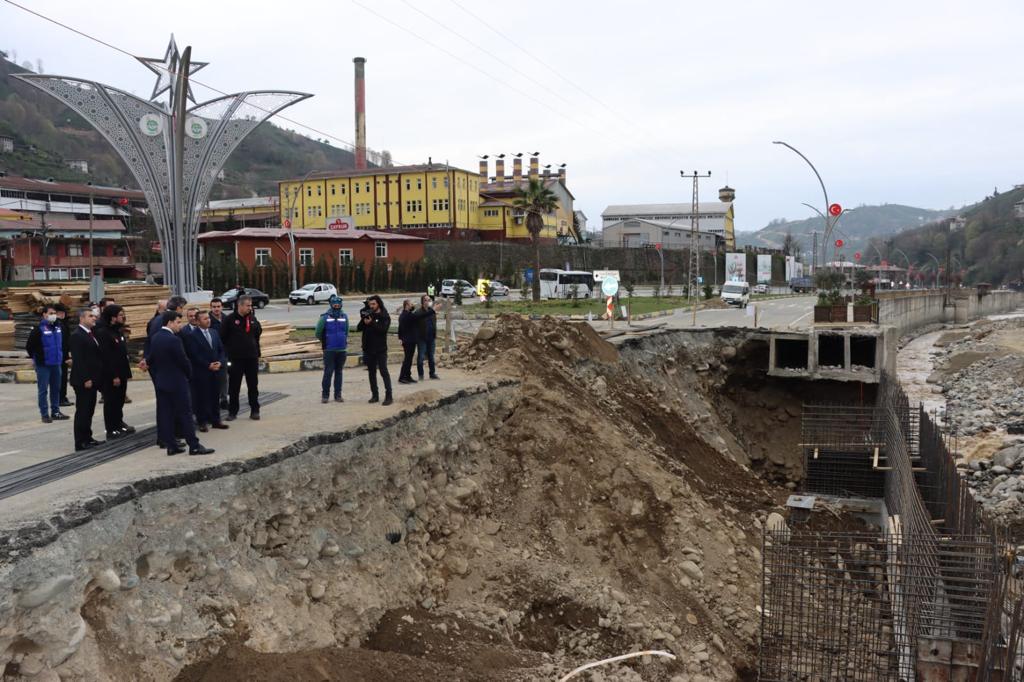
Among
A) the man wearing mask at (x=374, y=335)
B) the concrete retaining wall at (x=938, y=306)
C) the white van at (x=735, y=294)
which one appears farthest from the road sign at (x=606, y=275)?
the man wearing mask at (x=374, y=335)

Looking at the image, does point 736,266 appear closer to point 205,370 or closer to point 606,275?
point 606,275

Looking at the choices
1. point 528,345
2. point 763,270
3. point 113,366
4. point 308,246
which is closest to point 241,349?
point 113,366

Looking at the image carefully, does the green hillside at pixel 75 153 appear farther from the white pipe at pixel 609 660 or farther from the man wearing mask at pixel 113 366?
the white pipe at pixel 609 660

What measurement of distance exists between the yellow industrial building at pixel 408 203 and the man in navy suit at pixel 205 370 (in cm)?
5894

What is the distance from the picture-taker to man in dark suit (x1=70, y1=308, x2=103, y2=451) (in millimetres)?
9477

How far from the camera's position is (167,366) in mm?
8922

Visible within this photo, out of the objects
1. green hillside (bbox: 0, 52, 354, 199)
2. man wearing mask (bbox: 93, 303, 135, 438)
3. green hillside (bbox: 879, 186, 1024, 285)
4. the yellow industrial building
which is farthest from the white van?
green hillside (bbox: 879, 186, 1024, 285)

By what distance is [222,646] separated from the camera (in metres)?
7.37

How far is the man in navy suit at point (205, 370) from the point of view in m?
10.1

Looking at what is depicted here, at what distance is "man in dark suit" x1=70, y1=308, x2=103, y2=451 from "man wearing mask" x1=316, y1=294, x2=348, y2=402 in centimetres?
342

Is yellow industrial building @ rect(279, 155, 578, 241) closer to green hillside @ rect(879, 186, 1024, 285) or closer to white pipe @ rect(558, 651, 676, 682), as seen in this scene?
white pipe @ rect(558, 651, 676, 682)

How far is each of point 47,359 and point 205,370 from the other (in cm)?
301

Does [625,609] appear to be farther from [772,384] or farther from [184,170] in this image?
[184,170]

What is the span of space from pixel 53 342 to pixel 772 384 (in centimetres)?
2162
